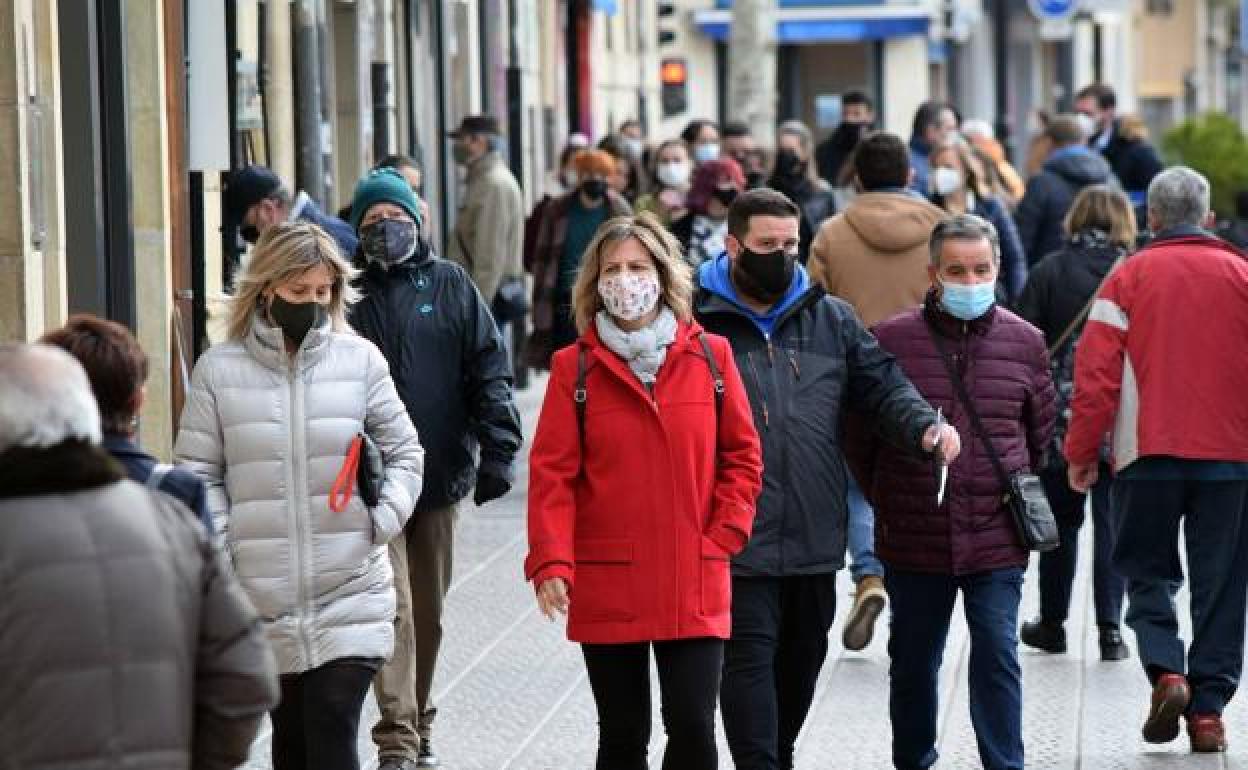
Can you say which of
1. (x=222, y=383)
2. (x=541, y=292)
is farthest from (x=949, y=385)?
(x=541, y=292)

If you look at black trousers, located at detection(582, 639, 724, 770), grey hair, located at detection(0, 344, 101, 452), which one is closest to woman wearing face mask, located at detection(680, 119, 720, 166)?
black trousers, located at detection(582, 639, 724, 770)

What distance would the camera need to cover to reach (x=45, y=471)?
502cm

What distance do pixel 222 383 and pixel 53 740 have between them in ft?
8.72

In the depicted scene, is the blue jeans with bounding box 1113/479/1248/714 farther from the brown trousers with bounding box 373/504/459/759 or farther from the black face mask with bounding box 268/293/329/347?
the black face mask with bounding box 268/293/329/347

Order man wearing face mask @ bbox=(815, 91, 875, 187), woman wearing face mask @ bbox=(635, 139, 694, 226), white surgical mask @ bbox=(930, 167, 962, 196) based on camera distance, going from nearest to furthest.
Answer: white surgical mask @ bbox=(930, 167, 962, 196), woman wearing face mask @ bbox=(635, 139, 694, 226), man wearing face mask @ bbox=(815, 91, 875, 187)

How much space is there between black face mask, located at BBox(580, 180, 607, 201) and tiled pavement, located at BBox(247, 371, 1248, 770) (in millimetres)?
4313

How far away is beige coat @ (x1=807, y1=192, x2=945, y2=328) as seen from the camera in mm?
11867

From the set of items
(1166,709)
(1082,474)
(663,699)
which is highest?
(1082,474)

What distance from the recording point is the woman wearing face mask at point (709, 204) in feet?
48.9

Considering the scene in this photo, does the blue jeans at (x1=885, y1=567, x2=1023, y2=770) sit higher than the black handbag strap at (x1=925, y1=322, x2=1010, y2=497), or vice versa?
the black handbag strap at (x1=925, y1=322, x2=1010, y2=497)

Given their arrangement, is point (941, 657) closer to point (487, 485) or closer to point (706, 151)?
point (487, 485)

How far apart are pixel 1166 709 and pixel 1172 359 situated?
3.59 ft

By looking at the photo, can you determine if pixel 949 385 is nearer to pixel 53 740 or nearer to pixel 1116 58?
pixel 53 740

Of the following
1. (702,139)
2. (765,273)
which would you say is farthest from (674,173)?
(765,273)
